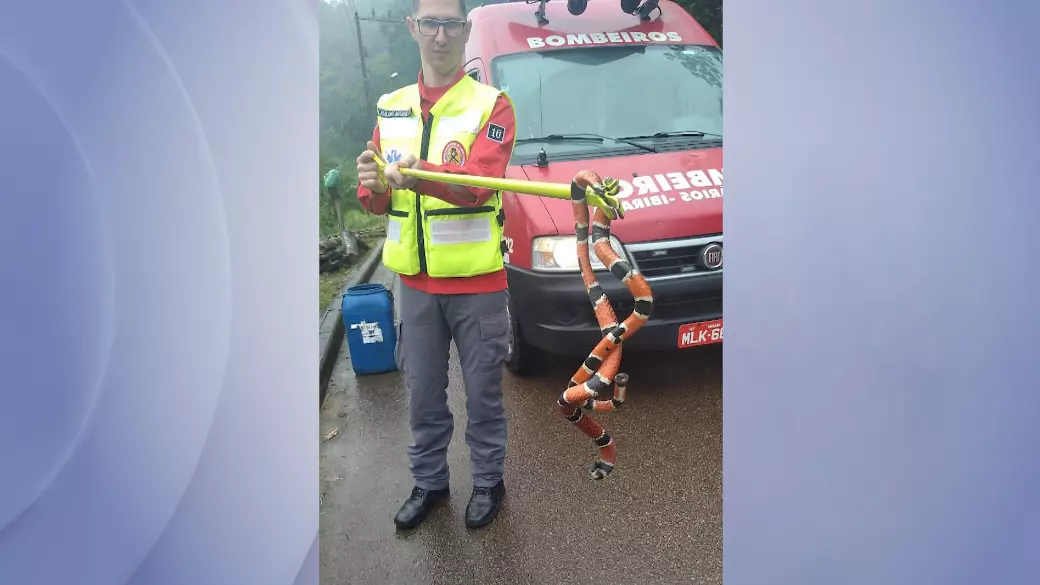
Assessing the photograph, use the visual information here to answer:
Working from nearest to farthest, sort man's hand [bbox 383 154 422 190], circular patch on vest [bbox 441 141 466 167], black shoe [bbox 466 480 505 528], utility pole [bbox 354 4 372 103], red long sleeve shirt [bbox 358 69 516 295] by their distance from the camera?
man's hand [bbox 383 154 422 190] < red long sleeve shirt [bbox 358 69 516 295] < circular patch on vest [bbox 441 141 466 167] < black shoe [bbox 466 480 505 528] < utility pole [bbox 354 4 372 103]

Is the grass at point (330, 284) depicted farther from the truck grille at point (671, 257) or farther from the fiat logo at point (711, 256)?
the fiat logo at point (711, 256)

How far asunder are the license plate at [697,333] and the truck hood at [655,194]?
0.48 metres

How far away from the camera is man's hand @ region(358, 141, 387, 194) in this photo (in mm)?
2156

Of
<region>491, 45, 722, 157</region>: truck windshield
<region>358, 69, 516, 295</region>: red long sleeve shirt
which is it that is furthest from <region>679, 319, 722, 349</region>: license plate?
<region>358, 69, 516, 295</region>: red long sleeve shirt

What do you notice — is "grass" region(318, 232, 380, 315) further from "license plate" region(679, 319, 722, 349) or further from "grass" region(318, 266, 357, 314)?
"license plate" region(679, 319, 722, 349)

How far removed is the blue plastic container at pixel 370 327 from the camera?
4648 millimetres

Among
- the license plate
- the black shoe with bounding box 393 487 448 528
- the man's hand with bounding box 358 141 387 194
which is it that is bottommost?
the black shoe with bounding box 393 487 448 528

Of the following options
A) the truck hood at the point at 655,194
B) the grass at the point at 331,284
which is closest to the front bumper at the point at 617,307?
the truck hood at the point at 655,194

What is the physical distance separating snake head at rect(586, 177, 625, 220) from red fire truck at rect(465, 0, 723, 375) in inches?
88.5

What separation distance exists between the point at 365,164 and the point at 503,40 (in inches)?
111

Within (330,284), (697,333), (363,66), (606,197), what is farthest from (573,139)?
(363,66)
